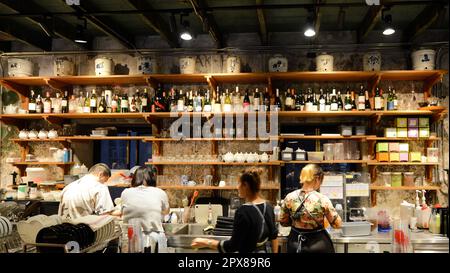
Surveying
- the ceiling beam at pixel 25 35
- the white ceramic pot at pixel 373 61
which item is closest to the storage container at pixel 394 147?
the white ceramic pot at pixel 373 61

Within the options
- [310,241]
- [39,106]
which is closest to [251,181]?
[310,241]

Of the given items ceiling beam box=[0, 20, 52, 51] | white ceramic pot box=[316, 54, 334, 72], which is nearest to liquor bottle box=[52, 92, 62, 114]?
ceiling beam box=[0, 20, 52, 51]

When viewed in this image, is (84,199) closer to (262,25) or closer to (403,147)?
(262,25)

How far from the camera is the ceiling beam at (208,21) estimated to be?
3879mm

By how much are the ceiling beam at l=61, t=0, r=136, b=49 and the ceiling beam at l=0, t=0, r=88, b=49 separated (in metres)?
0.45

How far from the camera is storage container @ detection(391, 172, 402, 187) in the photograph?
4.97 meters

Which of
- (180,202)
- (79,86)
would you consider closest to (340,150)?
(180,202)

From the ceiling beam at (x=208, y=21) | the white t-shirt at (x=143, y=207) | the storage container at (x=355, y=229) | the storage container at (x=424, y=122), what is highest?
the ceiling beam at (x=208, y=21)

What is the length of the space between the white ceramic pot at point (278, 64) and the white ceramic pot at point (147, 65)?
5.39 feet

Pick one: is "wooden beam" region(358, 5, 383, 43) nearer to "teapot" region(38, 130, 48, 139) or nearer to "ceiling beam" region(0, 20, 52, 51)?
"ceiling beam" region(0, 20, 52, 51)

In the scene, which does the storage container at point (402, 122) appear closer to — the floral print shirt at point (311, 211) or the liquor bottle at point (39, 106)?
the floral print shirt at point (311, 211)
